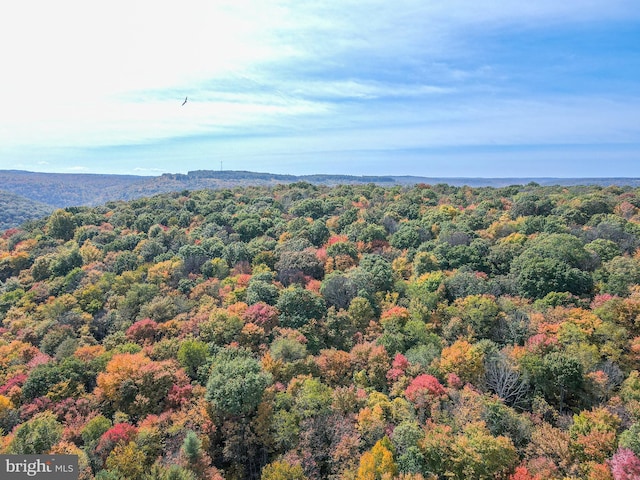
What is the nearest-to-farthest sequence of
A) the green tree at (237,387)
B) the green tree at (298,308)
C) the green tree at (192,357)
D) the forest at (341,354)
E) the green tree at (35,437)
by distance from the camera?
1. the green tree at (35,437)
2. the forest at (341,354)
3. the green tree at (237,387)
4. the green tree at (192,357)
5. the green tree at (298,308)

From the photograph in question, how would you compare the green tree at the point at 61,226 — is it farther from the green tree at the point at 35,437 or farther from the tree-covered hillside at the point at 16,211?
the tree-covered hillside at the point at 16,211

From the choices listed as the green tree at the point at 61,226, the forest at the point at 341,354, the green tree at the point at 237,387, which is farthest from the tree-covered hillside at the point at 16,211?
the green tree at the point at 237,387

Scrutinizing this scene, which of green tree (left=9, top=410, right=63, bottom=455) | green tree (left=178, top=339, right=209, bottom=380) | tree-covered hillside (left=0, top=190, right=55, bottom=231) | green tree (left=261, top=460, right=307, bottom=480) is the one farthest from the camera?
tree-covered hillside (left=0, top=190, right=55, bottom=231)

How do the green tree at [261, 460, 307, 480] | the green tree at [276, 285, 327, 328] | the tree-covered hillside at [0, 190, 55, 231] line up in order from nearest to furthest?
1. the green tree at [261, 460, 307, 480]
2. the green tree at [276, 285, 327, 328]
3. the tree-covered hillside at [0, 190, 55, 231]

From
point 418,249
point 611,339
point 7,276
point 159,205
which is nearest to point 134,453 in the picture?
point 611,339

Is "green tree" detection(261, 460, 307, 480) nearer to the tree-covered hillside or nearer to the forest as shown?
the forest

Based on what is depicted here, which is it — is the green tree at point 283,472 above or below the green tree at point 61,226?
below

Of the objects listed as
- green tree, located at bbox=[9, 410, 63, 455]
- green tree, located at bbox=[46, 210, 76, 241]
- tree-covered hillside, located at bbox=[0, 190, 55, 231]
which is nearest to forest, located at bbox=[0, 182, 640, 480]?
green tree, located at bbox=[9, 410, 63, 455]

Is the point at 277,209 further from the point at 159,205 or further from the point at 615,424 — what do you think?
the point at 615,424

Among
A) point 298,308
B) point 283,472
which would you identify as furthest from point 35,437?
point 298,308
